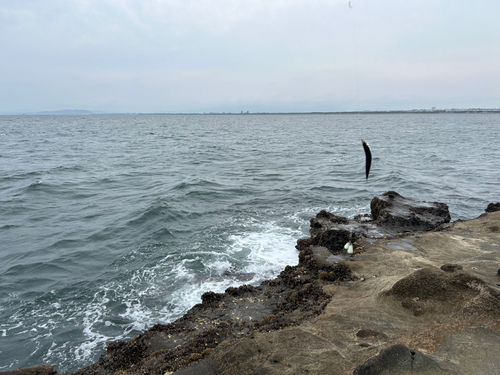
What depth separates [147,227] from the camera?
17.1m

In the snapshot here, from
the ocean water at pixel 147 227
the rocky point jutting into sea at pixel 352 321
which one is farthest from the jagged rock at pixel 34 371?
the ocean water at pixel 147 227

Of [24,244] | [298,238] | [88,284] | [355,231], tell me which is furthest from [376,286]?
[24,244]

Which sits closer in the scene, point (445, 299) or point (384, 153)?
point (445, 299)

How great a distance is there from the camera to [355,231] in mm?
13141

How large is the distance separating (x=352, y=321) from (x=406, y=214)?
915 cm

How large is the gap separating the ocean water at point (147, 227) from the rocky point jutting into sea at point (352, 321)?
1.98m

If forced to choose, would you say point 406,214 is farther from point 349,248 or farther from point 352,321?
point 352,321

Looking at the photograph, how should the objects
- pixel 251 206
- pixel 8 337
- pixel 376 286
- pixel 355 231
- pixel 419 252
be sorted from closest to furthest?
pixel 376 286 → pixel 8 337 → pixel 419 252 → pixel 355 231 → pixel 251 206

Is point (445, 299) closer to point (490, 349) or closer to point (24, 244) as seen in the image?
point (490, 349)

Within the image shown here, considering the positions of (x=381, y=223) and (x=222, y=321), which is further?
(x=381, y=223)

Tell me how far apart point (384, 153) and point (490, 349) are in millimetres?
40013

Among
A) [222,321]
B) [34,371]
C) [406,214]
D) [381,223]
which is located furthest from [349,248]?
[34,371]

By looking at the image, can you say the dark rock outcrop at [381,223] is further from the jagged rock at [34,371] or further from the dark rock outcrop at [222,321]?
the jagged rock at [34,371]

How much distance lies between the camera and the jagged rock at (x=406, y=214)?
45.6 ft
